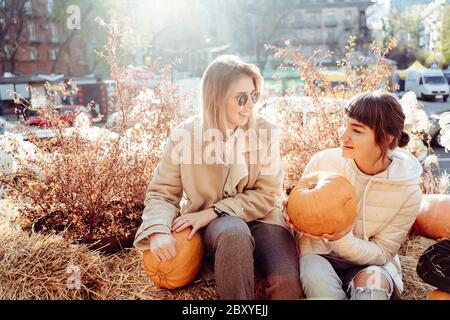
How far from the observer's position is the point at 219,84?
237cm

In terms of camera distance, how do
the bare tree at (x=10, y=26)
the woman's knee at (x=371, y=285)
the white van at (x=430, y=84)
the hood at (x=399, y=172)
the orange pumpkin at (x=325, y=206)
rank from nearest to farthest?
the woman's knee at (x=371, y=285)
the orange pumpkin at (x=325, y=206)
the hood at (x=399, y=172)
the bare tree at (x=10, y=26)
the white van at (x=430, y=84)

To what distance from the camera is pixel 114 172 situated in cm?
319

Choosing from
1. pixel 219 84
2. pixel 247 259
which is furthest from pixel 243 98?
pixel 247 259

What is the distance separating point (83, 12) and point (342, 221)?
66.8ft

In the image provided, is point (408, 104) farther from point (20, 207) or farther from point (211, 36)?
point (211, 36)

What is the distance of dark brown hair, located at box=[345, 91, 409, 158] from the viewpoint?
7.31 feet

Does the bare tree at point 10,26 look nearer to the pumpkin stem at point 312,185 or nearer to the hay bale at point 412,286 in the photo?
the pumpkin stem at point 312,185

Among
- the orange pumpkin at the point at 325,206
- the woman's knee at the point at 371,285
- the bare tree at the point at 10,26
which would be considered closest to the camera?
the woman's knee at the point at 371,285

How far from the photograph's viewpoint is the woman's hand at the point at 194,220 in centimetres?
226

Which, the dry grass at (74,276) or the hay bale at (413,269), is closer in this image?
the dry grass at (74,276)

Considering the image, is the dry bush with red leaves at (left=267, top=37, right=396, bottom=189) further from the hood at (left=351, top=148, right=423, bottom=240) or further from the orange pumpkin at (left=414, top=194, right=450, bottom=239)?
the hood at (left=351, top=148, right=423, bottom=240)

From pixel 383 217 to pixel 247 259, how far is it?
2.49 ft

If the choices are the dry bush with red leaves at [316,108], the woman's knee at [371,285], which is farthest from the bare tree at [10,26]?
the woman's knee at [371,285]

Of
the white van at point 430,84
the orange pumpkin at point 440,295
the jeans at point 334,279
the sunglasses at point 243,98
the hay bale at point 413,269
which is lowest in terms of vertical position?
the white van at point 430,84
